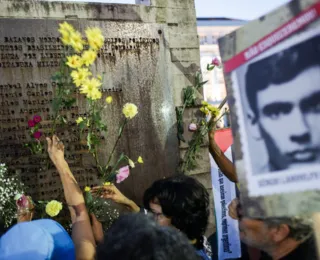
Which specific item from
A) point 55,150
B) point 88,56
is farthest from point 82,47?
point 55,150

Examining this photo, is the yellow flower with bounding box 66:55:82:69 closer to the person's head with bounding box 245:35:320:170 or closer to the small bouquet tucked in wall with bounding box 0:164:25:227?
the small bouquet tucked in wall with bounding box 0:164:25:227

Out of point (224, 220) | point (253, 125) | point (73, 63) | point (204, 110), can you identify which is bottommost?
point (224, 220)

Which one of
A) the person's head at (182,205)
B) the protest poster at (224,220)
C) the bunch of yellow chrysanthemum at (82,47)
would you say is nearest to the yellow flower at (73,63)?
the bunch of yellow chrysanthemum at (82,47)

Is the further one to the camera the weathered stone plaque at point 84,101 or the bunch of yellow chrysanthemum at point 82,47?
the weathered stone plaque at point 84,101

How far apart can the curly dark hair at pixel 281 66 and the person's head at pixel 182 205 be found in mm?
720

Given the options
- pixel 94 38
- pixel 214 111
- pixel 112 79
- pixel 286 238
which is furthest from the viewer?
pixel 214 111

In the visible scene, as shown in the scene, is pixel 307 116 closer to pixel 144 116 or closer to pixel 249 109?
pixel 249 109

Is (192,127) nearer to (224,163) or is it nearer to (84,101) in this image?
(224,163)

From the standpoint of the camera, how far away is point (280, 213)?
4.22 feet

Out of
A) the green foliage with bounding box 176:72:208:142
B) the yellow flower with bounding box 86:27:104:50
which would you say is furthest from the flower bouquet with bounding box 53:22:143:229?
the green foliage with bounding box 176:72:208:142

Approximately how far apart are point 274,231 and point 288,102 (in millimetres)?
521

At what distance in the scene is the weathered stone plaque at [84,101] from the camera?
292cm

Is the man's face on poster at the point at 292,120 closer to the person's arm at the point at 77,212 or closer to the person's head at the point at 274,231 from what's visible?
the person's head at the point at 274,231

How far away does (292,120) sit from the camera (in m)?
1.27
